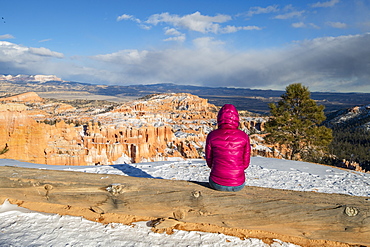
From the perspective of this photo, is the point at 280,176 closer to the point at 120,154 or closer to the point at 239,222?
the point at 239,222

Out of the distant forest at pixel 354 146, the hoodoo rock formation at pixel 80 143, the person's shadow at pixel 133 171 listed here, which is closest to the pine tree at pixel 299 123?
the person's shadow at pixel 133 171

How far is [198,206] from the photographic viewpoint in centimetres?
409

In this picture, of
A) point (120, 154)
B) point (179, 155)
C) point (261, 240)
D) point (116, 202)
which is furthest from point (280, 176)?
point (179, 155)

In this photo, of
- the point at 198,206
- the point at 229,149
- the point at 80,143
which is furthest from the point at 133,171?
the point at 80,143

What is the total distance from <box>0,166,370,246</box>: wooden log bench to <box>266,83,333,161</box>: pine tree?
16586 millimetres

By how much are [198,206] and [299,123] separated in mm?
17659

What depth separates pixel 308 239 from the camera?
381 cm

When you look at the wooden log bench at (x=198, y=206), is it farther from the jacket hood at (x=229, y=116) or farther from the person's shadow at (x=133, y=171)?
the person's shadow at (x=133, y=171)

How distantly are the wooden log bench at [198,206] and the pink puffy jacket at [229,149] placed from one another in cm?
31

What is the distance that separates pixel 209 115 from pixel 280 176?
115 m

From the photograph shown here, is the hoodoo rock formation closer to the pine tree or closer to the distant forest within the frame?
the pine tree

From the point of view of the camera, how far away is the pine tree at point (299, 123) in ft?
61.9

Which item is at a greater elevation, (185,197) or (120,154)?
(185,197)

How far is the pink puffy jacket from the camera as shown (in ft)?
13.4
